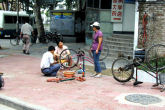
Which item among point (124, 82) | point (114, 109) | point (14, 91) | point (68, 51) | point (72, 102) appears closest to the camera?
point (114, 109)

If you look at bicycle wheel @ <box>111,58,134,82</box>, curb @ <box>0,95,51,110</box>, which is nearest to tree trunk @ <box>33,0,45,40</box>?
bicycle wheel @ <box>111,58,134,82</box>

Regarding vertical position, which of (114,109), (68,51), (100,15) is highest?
(100,15)

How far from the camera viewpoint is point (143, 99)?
252 inches

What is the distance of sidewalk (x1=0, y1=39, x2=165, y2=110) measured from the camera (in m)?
5.91

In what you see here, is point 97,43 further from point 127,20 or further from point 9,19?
point 9,19

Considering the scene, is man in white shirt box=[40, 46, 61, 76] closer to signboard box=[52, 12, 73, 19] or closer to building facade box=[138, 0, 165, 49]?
building facade box=[138, 0, 165, 49]

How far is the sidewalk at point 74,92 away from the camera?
591 centimetres

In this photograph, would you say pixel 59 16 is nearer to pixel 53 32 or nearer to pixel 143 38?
pixel 53 32

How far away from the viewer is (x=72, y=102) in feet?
20.1

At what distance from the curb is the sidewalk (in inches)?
7.6

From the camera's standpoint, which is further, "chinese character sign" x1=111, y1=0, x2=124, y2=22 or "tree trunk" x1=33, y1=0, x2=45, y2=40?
"tree trunk" x1=33, y1=0, x2=45, y2=40

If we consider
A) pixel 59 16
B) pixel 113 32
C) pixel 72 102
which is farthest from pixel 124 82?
pixel 59 16

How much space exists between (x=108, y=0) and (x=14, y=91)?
10.3 m

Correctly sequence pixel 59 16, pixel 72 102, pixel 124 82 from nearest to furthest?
1. pixel 72 102
2. pixel 124 82
3. pixel 59 16
